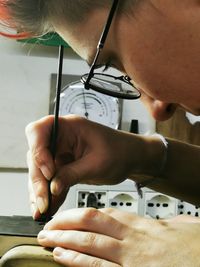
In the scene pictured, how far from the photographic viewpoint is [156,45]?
58 centimetres

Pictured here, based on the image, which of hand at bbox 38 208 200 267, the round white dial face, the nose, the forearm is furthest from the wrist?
→ the round white dial face

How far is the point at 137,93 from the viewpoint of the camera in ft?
2.68

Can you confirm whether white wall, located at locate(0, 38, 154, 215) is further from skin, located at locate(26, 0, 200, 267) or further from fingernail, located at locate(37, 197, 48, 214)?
fingernail, located at locate(37, 197, 48, 214)

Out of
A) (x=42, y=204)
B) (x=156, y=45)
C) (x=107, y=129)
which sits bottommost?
(x=42, y=204)

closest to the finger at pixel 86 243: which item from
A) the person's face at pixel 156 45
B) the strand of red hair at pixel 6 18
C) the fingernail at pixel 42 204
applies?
the fingernail at pixel 42 204

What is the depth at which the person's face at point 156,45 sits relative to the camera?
0.55 metres

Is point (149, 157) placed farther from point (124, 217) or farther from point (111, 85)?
point (124, 217)

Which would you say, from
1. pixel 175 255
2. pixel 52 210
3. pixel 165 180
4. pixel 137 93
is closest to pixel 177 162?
pixel 165 180

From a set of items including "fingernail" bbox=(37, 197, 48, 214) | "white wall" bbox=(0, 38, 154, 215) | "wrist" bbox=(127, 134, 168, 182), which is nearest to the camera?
"fingernail" bbox=(37, 197, 48, 214)

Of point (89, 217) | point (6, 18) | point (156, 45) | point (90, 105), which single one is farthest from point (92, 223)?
point (90, 105)

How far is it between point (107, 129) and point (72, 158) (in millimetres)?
103

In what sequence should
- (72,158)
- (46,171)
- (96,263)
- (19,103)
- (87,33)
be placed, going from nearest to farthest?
(96,263) < (87,33) < (46,171) < (72,158) < (19,103)

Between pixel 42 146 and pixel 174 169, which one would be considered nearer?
pixel 42 146

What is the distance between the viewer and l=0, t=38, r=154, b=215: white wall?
4.60ft
